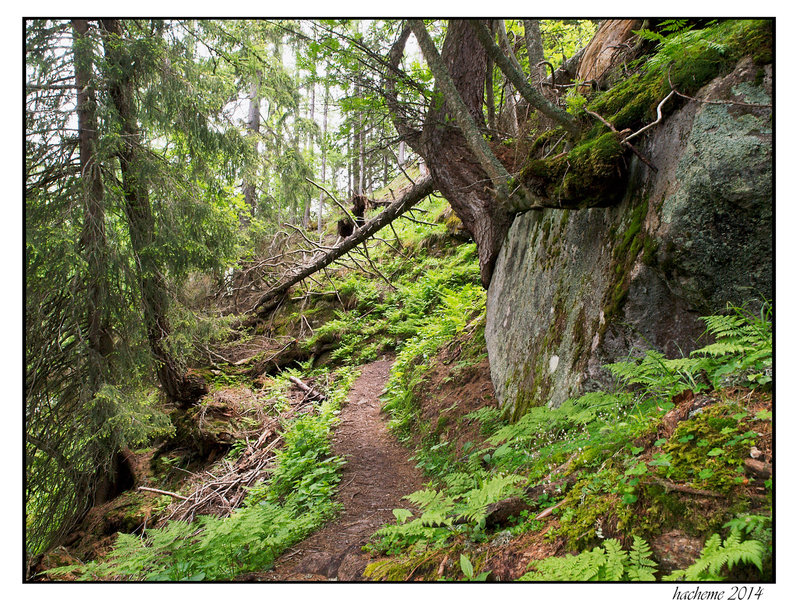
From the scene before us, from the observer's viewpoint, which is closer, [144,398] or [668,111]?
[668,111]

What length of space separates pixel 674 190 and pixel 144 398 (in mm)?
6261

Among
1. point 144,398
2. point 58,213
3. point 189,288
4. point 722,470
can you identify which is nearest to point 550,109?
point 722,470

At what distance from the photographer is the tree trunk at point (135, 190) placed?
553cm

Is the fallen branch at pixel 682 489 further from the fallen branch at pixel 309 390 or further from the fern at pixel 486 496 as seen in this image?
the fallen branch at pixel 309 390

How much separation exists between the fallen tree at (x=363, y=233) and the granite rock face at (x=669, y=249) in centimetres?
388

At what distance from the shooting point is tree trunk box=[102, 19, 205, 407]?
553cm

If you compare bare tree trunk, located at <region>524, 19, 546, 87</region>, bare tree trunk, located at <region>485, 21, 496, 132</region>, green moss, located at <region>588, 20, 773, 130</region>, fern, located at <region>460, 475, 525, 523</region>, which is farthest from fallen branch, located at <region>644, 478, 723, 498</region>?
bare tree trunk, located at <region>524, 19, 546, 87</region>

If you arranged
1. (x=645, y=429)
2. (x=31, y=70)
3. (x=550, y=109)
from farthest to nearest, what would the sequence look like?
(x=31, y=70), (x=550, y=109), (x=645, y=429)

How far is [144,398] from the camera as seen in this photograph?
18.9ft

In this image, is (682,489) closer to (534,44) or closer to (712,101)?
(712,101)

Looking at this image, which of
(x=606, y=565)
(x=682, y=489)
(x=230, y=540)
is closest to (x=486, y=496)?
(x=606, y=565)

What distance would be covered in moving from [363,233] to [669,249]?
632 centimetres

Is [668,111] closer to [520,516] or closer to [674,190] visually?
[674,190]

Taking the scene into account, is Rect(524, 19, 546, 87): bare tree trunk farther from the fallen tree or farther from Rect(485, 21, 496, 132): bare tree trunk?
the fallen tree
